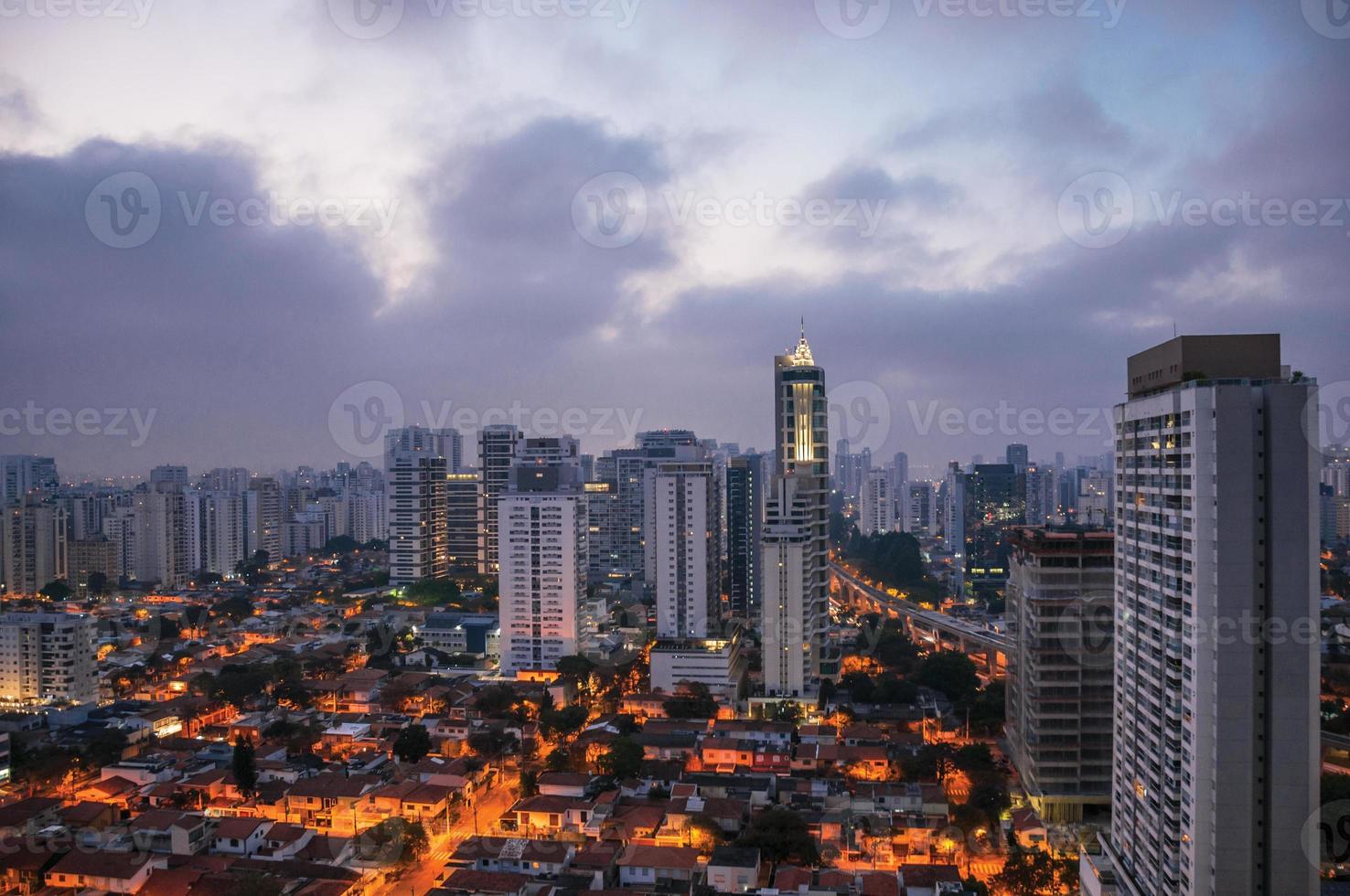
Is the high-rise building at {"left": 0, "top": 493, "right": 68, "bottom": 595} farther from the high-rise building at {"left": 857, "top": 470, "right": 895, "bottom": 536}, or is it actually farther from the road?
the high-rise building at {"left": 857, "top": 470, "right": 895, "bottom": 536}

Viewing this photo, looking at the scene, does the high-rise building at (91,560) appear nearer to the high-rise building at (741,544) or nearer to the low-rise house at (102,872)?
the high-rise building at (741,544)

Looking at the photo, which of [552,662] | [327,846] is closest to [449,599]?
[552,662]

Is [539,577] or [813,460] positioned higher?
[813,460]

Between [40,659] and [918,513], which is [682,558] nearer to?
[40,659]

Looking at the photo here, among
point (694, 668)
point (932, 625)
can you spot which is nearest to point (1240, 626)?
point (694, 668)

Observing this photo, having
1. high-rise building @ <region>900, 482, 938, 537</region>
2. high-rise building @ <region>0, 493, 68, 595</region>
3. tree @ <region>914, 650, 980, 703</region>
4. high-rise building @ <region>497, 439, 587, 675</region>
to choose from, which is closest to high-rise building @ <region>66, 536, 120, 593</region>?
high-rise building @ <region>0, 493, 68, 595</region>

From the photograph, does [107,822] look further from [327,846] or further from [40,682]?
[40,682]
